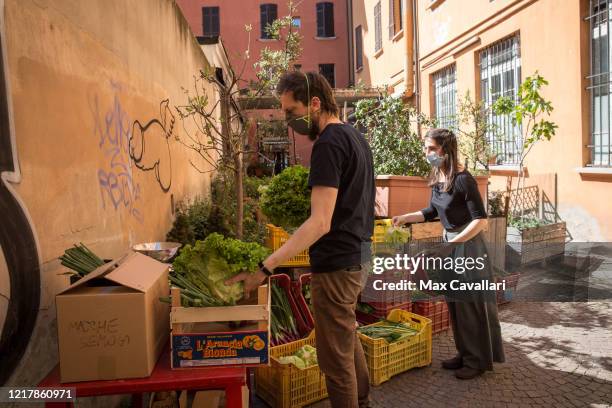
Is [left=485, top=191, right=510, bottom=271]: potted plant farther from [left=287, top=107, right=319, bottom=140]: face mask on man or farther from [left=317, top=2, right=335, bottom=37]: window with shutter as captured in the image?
[left=317, top=2, right=335, bottom=37]: window with shutter

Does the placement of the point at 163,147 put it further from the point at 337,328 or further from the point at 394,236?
the point at 337,328

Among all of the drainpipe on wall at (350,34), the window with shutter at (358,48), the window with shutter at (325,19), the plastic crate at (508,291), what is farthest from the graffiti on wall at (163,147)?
the window with shutter at (325,19)

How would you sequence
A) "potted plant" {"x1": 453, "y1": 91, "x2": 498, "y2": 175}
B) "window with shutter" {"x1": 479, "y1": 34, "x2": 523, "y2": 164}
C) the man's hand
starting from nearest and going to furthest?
the man's hand → "potted plant" {"x1": 453, "y1": 91, "x2": 498, "y2": 175} → "window with shutter" {"x1": 479, "y1": 34, "x2": 523, "y2": 164}

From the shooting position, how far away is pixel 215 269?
2.37 m

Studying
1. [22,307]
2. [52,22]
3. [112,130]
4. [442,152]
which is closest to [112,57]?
[112,130]

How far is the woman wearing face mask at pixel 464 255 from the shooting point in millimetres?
3889

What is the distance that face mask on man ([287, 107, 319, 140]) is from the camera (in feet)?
8.75

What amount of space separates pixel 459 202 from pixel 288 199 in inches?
58.0

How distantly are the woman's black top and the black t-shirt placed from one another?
1483 millimetres

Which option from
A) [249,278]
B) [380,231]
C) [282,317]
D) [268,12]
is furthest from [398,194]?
[268,12]

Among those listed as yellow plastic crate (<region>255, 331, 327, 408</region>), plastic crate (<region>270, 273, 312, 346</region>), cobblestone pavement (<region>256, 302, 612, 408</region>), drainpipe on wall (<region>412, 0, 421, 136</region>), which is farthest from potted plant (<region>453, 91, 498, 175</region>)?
yellow plastic crate (<region>255, 331, 327, 408</region>)

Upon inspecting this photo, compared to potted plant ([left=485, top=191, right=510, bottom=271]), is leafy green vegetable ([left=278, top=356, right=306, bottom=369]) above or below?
below

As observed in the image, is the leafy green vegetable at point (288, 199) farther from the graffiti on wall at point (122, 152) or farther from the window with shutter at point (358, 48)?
the window with shutter at point (358, 48)

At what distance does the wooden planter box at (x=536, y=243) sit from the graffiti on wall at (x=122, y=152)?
5352 millimetres
